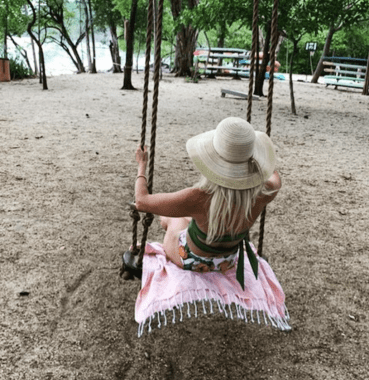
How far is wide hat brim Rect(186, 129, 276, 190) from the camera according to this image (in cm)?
153

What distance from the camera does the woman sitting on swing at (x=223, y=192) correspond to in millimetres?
1506

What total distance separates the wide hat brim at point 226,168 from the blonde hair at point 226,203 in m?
0.04

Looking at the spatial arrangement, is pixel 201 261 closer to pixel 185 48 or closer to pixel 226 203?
pixel 226 203

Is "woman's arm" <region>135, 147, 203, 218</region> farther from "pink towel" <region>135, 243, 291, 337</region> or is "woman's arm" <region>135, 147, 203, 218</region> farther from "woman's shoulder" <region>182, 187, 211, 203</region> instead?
"pink towel" <region>135, 243, 291, 337</region>

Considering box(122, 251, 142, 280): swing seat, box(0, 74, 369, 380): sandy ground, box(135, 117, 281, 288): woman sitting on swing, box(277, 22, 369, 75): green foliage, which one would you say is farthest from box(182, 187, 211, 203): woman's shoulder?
box(277, 22, 369, 75): green foliage

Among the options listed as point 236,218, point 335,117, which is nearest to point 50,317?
point 236,218

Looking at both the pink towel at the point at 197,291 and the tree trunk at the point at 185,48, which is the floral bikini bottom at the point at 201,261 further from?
the tree trunk at the point at 185,48

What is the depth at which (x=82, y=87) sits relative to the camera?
12000mm

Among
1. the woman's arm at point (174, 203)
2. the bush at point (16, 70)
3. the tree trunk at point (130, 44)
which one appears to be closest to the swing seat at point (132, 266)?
the woman's arm at point (174, 203)

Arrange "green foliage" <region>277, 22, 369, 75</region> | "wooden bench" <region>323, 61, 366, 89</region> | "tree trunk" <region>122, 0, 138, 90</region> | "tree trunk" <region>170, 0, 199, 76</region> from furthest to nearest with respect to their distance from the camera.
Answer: "green foliage" <region>277, 22, 369, 75</region> → "tree trunk" <region>170, 0, 199, 76</region> → "wooden bench" <region>323, 61, 366, 89</region> → "tree trunk" <region>122, 0, 138, 90</region>

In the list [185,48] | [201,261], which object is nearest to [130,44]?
[185,48]

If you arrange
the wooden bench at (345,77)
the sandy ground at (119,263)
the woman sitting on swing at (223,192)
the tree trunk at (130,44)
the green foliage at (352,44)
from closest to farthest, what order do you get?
the woman sitting on swing at (223,192), the sandy ground at (119,263), the tree trunk at (130,44), the wooden bench at (345,77), the green foliage at (352,44)

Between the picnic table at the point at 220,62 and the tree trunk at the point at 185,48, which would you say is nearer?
the tree trunk at the point at 185,48

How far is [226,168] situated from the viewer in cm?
153
